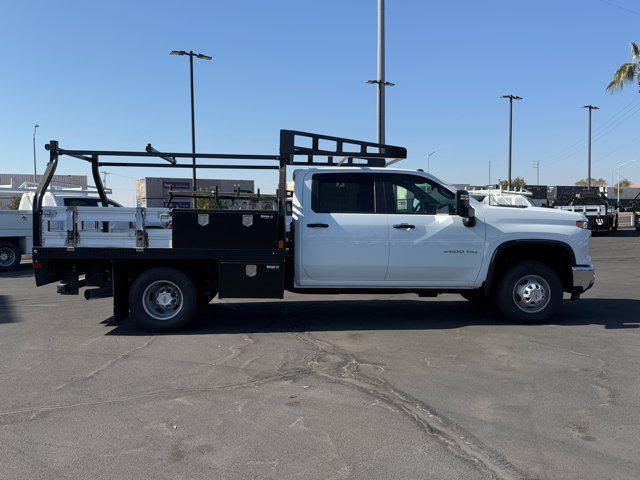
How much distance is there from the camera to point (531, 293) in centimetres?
749

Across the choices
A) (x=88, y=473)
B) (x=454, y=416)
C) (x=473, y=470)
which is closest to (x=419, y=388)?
(x=454, y=416)

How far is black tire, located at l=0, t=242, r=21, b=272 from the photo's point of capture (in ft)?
48.5

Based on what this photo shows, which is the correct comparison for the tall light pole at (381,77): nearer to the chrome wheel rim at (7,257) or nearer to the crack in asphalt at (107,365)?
the chrome wheel rim at (7,257)

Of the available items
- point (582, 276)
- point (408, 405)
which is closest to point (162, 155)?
point (408, 405)

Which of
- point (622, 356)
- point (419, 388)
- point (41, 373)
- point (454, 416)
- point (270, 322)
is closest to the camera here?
point (454, 416)

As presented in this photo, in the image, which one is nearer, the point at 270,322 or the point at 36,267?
the point at 36,267

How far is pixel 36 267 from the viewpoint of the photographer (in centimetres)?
697

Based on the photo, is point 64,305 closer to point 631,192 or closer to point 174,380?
point 174,380

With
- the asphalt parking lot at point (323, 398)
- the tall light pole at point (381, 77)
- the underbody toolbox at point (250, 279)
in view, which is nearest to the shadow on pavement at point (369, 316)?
the asphalt parking lot at point (323, 398)

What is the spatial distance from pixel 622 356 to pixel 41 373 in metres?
6.14

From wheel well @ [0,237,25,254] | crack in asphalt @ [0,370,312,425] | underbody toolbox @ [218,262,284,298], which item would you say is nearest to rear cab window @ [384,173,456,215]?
underbody toolbox @ [218,262,284,298]

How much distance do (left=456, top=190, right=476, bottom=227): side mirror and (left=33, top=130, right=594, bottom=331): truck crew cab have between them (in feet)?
0.05

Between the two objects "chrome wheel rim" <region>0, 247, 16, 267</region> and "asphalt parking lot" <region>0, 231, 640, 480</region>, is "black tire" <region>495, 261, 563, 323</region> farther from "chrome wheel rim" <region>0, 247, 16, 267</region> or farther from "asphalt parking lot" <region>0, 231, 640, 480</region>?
"chrome wheel rim" <region>0, 247, 16, 267</region>

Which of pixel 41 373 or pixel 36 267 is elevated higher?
pixel 36 267
